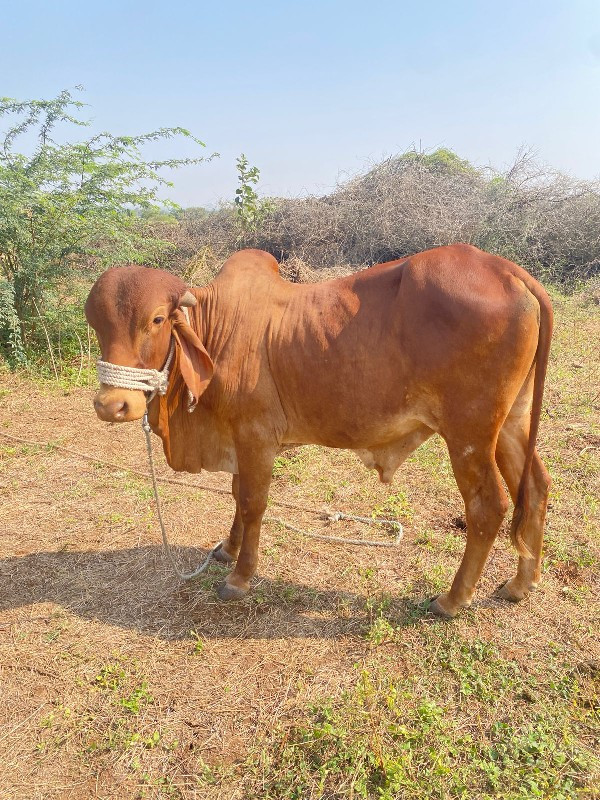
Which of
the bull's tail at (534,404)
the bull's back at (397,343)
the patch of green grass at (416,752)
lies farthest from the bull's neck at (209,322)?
the patch of green grass at (416,752)

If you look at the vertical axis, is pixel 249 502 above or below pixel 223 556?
above

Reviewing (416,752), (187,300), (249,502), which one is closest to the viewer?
(416,752)

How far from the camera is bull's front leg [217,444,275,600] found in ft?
9.14

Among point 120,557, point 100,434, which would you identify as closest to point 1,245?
point 100,434

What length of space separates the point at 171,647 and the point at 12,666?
2.56ft

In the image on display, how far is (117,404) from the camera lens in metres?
2.39

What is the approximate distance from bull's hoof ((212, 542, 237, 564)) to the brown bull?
0.37m

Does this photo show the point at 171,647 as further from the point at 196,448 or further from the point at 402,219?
the point at 402,219

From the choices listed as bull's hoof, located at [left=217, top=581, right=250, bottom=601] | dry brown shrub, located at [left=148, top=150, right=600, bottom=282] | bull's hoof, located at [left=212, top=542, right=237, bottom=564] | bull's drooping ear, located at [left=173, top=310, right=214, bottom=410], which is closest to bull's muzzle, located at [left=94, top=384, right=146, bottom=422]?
bull's drooping ear, located at [left=173, top=310, right=214, bottom=410]

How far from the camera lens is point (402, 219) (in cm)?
1155

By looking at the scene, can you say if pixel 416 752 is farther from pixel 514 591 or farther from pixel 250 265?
pixel 250 265

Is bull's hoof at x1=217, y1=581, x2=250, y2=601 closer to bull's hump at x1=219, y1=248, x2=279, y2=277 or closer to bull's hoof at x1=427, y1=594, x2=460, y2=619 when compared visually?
bull's hoof at x1=427, y1=594, x2=460, y2=619

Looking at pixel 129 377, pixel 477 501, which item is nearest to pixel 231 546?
Result: pixel 129 377

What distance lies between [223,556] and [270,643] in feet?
2.57
